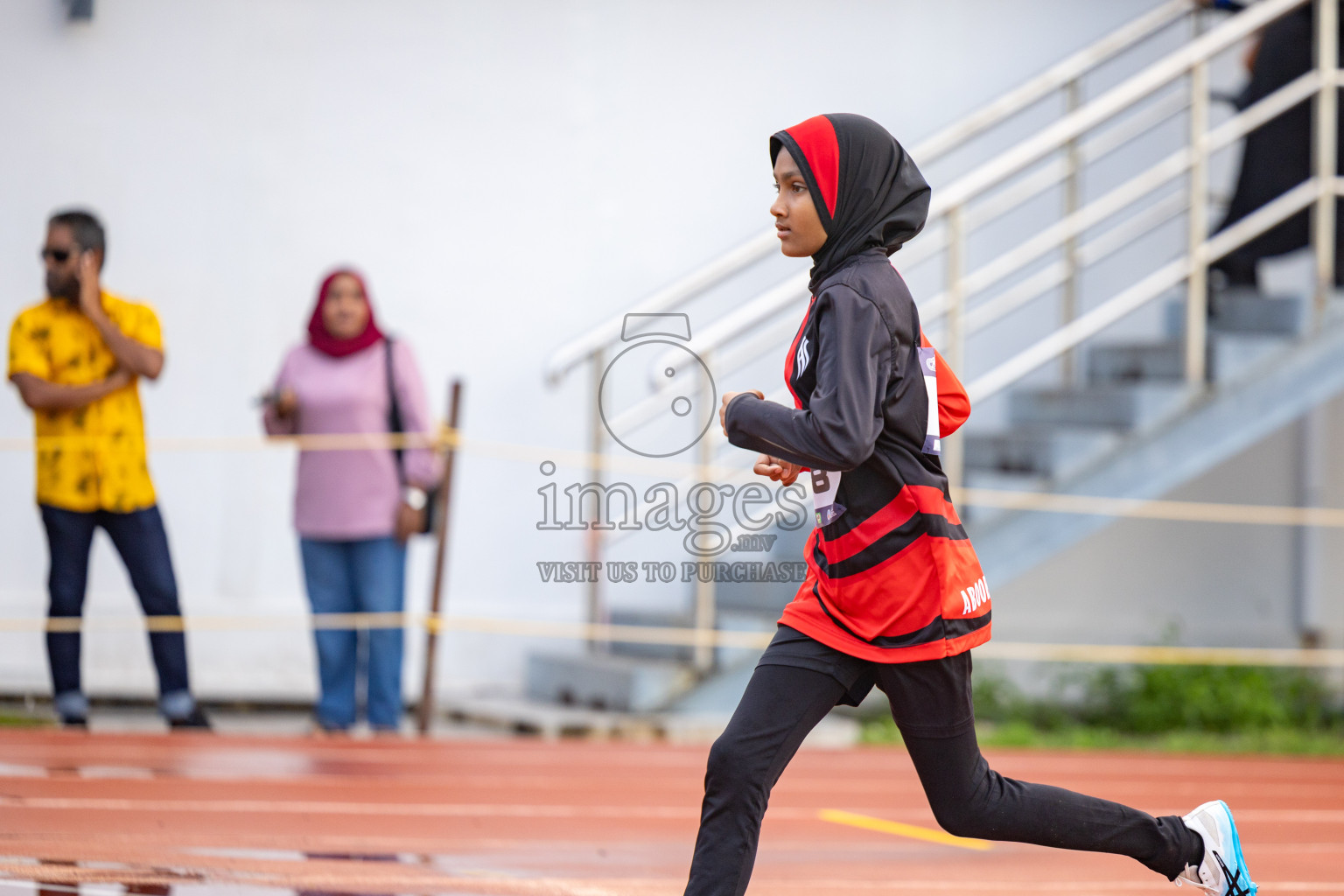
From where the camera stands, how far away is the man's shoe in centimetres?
570

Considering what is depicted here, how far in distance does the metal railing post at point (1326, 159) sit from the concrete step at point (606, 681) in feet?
10.1

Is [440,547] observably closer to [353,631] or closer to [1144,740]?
[353,631]

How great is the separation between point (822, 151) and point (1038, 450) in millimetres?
4399

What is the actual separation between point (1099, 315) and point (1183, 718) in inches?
80.2

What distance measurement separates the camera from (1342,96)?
7016 mm

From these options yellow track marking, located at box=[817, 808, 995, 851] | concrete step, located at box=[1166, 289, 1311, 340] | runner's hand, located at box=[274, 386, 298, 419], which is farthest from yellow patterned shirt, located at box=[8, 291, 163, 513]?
concrete step, located at box=[1166, 289, 1311, 340]

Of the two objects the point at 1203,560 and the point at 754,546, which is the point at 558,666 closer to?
the point at 754,546

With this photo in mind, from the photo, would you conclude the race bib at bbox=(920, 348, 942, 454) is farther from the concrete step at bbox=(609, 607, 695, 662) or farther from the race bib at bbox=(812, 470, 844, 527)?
the concrete step at bbox=(609, 607, 695, 662)

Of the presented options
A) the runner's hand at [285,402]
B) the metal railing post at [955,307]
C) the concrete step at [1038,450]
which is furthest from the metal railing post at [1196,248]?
the runner's hand at [285,402]

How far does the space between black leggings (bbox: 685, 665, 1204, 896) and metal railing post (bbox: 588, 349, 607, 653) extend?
405 cm

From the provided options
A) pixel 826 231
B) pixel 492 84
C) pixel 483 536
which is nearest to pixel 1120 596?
pixel 483 536

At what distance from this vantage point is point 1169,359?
6.83 meters

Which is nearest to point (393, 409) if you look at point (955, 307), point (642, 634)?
point (642, 634)

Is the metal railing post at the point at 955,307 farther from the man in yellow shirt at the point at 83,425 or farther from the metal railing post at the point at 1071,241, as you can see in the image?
the man in yellow shirt at the point at 83,425
